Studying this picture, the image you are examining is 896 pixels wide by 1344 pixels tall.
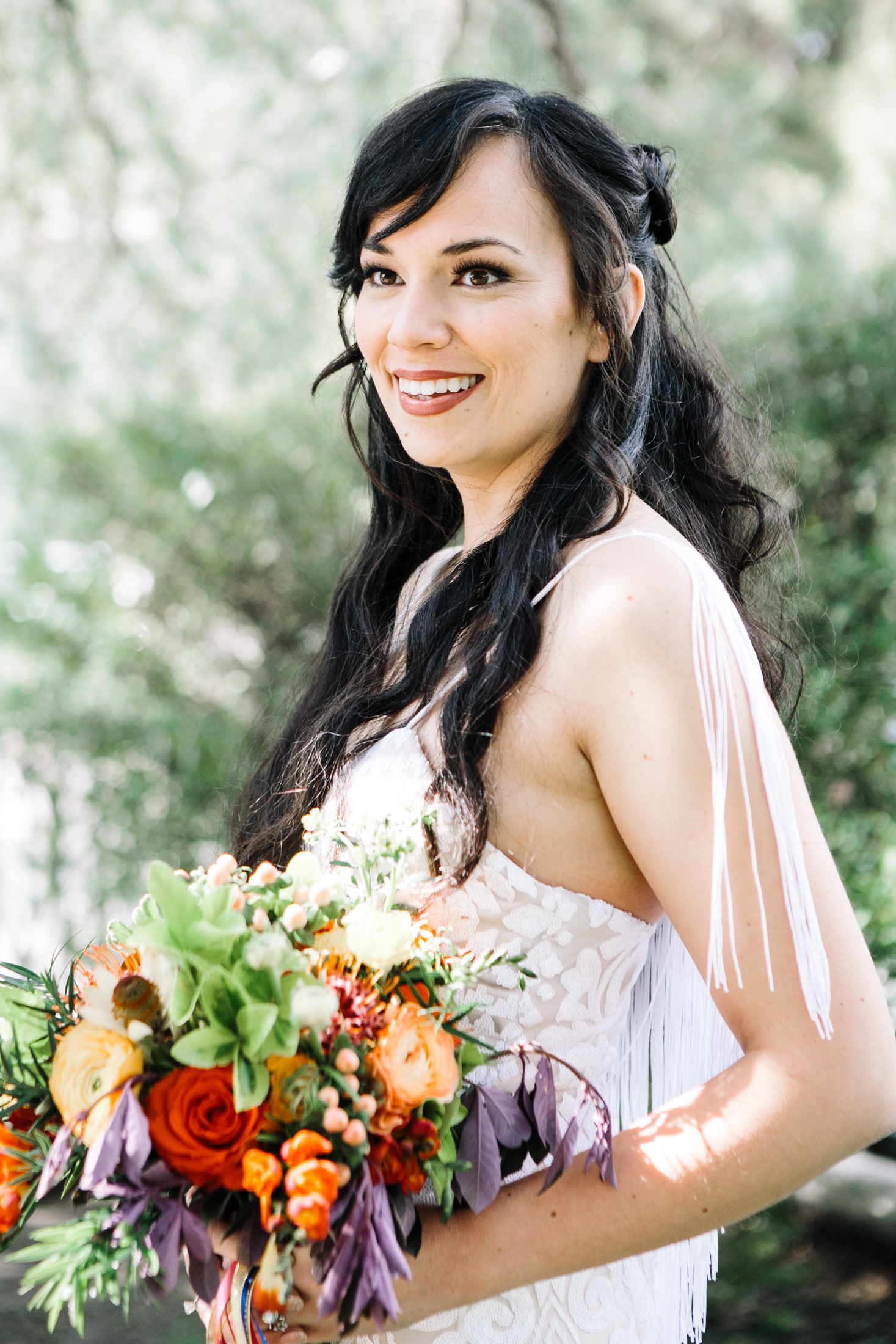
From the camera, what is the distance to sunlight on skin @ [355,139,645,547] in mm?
1752

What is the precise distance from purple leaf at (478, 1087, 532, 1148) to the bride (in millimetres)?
108

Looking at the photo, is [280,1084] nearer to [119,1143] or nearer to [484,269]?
[119,1143]

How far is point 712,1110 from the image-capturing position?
1.34 meters

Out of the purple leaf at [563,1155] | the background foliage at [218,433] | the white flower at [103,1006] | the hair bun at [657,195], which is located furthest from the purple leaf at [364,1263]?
the background foliage at [218,433]

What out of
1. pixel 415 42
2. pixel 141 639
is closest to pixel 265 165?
pixel 415 42

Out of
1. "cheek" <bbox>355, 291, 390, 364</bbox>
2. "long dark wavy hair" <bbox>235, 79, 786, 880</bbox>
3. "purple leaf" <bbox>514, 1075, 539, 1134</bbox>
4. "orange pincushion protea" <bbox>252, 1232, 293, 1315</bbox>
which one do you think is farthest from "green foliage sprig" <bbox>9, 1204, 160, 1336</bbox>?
"cheek" <bbox>355, 291, 390, 364</bbox>

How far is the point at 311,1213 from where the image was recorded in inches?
44.3

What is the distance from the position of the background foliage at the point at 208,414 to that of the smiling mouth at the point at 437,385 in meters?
1.82

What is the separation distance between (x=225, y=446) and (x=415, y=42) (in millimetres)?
2814

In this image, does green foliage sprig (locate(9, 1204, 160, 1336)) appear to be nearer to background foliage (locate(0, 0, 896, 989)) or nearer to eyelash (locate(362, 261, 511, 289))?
eyelash (locate(362, 261, 511, 289))

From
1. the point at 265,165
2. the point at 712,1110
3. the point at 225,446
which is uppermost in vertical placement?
the point at 265,165

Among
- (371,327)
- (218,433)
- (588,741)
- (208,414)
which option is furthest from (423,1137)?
(208,414)

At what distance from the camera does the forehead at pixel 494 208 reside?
5.72ft

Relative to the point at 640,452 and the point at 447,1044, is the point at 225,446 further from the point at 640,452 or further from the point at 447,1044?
the point at 447,1044
